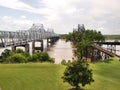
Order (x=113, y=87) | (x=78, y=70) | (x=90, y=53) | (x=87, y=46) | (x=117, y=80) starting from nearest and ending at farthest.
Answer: (x=78, y=70), (x=113, y=87), (x=117, y=80), (x=87, y=46), (x=90, y=53)

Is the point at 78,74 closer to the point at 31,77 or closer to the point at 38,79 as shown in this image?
the point at 38,79

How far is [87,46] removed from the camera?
104938mm

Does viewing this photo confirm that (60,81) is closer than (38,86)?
No

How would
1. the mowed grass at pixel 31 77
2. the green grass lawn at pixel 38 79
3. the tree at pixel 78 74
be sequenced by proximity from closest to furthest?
the tree at pixel 78 74 < the mowed grass at pixel 31 77 < the green grass lawn at pixel 38 79

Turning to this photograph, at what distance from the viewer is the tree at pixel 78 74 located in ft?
110

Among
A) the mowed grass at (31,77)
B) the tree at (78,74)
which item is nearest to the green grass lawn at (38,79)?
the mowed grass at (31,77)

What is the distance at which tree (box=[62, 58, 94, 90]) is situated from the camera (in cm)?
3353

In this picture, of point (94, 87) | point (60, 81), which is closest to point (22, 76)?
point (60, 81)

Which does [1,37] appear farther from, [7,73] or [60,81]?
[60,81]

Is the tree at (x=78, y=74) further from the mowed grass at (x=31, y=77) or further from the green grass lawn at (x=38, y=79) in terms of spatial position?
the mowed grass at (x=31, y=77)

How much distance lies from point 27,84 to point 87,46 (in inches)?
2728

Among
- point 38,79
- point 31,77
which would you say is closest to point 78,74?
point 38,79

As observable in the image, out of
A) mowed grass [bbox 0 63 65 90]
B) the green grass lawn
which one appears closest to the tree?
the green grass lawn

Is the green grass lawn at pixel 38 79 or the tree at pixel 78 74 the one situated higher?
the tree at pixel 78 74
